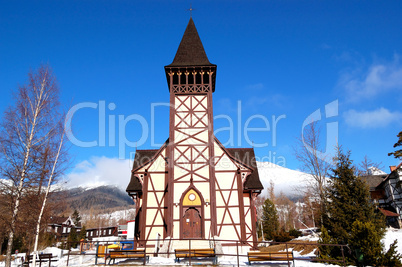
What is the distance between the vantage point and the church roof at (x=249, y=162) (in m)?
23.8

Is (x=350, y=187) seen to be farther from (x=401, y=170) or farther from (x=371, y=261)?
(x=401, y=170)

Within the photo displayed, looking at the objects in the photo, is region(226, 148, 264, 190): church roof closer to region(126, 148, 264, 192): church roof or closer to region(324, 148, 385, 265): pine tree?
region(126, 148, 264, 192): church roof

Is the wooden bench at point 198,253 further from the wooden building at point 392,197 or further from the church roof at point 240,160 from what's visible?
the wooden building at point 392,197

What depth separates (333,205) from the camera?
1667 cm

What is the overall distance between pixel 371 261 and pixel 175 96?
17556 millimetres

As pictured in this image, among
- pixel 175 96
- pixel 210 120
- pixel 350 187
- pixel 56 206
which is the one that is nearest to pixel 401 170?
pixel 350 187

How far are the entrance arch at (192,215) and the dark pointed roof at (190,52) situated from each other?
11.0 meters

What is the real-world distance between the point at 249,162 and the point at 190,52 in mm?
11979

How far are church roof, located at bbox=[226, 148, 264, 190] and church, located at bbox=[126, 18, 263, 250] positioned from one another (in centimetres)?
17

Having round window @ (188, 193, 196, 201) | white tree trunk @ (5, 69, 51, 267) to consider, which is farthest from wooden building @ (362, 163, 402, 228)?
white tree trunk @ (5, 69, 51, 267)

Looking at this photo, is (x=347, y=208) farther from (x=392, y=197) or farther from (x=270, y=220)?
(x=270, y=220)

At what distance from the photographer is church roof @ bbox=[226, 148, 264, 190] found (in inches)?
939

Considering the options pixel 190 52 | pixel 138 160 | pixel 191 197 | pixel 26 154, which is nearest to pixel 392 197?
pixel 191 197

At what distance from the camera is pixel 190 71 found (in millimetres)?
24406
